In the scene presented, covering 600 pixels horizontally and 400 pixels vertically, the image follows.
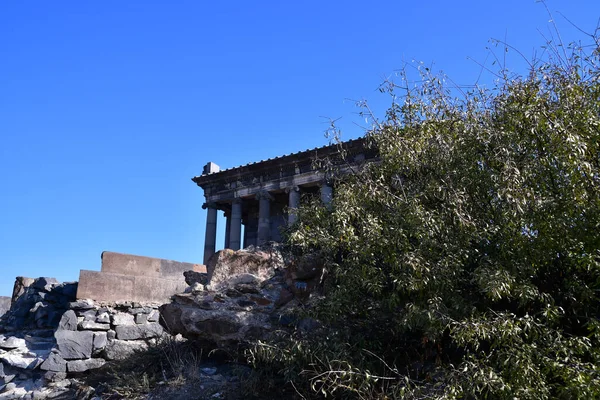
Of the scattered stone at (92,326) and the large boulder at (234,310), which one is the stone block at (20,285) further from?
the large boulder at (234,310)

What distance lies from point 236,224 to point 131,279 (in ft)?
45.6

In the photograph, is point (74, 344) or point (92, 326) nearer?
point (74, 344)

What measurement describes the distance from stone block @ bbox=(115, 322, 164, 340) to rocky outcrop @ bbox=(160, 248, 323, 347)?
151 cm

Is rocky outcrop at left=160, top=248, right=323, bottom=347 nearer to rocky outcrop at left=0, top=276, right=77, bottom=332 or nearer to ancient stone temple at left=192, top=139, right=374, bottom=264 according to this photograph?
rocky outcrop at left=0, top=276, right=77, bottom=332

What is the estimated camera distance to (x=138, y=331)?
9.71 meters

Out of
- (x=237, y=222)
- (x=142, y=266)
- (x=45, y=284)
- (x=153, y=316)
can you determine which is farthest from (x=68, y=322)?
(x=237, y=222)

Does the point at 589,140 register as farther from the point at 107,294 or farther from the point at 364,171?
the point at 107,294

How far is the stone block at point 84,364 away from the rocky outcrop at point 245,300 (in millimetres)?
1525

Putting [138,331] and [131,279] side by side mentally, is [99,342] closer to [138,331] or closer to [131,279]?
[138,331]

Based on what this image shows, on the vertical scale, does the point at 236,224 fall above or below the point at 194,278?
above

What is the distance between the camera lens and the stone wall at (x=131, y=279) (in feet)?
34.1

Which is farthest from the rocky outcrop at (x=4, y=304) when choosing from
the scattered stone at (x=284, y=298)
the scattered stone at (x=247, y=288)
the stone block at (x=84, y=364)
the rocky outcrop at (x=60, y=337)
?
the scattered stone at (x=284, y=298)

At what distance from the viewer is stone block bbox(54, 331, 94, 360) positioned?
28.8 ft

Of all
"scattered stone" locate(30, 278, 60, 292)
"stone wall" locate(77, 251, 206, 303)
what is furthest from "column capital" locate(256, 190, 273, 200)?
"scattered stone" locate(30, 278, 60, 292)
